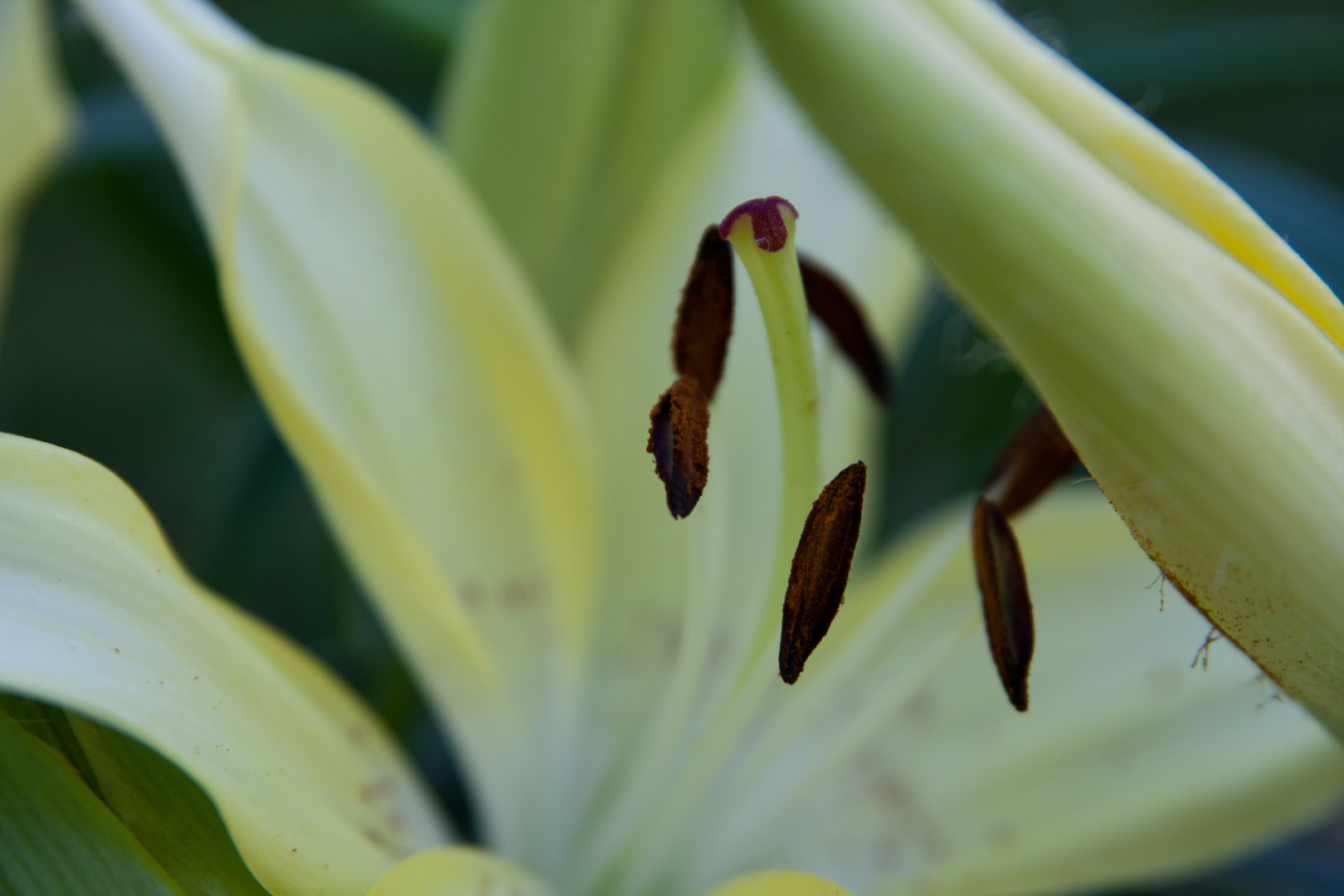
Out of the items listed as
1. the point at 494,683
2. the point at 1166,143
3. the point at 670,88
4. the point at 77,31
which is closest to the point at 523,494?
the point at 494,683

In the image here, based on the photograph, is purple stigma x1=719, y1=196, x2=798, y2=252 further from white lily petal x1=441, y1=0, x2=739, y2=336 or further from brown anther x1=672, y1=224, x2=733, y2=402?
white lily petal x1=441, y1=0, x2=739, y2=336

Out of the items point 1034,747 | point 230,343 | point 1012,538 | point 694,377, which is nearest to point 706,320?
point 694,377

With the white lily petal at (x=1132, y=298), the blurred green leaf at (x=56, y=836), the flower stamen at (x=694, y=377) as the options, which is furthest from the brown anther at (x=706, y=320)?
the blurred green leaf at (x=56, y=836)

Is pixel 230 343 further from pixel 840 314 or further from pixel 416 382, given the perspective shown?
pixel 840 314

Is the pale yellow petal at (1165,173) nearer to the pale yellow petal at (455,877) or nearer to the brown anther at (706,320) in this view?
the brown anther at (706,320)

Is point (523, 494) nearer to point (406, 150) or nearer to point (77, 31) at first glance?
point (406, 150)

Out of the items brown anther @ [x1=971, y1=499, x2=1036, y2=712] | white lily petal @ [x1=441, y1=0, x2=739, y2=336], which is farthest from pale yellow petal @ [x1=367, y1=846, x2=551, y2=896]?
white lily petal @ [x1=441, y1=0, x2=739, y2=336]
